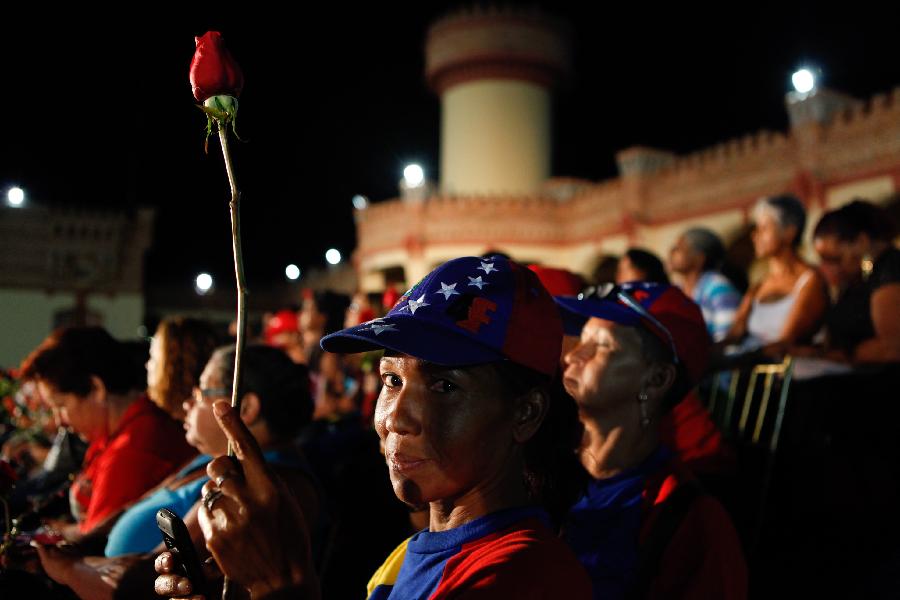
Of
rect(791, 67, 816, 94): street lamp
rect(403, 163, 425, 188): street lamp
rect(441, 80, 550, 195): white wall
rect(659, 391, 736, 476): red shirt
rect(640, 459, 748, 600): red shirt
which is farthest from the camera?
rect(441, 80, 550, 195): white wall

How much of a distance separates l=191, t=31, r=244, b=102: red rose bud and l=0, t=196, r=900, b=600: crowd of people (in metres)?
0.46

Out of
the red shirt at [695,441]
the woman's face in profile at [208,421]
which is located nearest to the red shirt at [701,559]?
the red shirt at [695,441]

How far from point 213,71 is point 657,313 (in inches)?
64.4

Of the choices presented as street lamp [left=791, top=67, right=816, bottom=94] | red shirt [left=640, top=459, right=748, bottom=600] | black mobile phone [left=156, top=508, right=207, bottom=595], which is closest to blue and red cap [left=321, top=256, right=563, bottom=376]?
black mobile phone [left=156, top=508, right=207, bottom=595]

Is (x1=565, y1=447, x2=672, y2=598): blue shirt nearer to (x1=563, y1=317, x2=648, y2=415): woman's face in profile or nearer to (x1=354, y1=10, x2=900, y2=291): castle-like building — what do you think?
(x1=563, y1=317, x2=648, y2=415): woman's face in profile

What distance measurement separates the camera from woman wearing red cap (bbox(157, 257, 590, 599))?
131 cm

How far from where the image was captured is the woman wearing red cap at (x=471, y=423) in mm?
1310

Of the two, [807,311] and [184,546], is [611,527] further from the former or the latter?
[807,311]

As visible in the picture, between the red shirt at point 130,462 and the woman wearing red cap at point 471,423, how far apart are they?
6.30 feet

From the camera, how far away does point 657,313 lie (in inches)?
93.7

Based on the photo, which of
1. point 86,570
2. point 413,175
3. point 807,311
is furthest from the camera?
point 413,175

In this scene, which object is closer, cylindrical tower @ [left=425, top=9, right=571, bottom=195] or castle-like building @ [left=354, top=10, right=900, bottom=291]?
castle-like building @ [left=354, top=10, right=900, bottom=291]

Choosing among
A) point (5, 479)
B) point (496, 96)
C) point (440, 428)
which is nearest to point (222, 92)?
point (440, 428)

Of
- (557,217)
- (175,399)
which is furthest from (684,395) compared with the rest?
(557,217)
